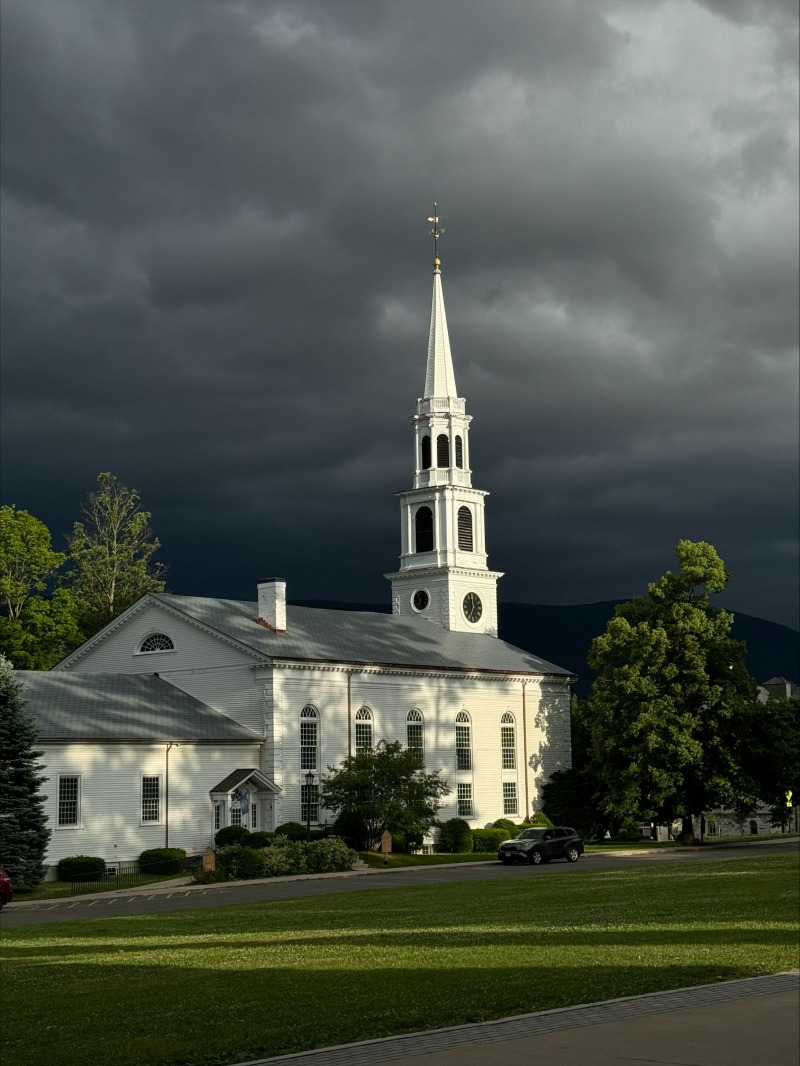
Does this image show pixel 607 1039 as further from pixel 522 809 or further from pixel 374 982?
pixel 522 809

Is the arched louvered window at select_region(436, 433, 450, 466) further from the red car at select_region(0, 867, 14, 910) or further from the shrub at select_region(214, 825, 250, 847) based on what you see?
the red car at select_region(0, 867, 14, 910)

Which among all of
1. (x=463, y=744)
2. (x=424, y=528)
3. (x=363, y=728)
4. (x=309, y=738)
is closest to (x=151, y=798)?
(x=309, y=738)

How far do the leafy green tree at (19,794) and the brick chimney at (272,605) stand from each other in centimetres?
1966

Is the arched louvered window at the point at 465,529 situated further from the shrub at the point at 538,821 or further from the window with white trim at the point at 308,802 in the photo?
the window with white trim at the point at 308,802

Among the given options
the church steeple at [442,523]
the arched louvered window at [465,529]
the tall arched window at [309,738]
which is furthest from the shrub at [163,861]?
the arched louvered window at [465,529]

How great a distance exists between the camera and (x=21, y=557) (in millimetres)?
73625

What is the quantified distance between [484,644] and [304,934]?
53.0 meters

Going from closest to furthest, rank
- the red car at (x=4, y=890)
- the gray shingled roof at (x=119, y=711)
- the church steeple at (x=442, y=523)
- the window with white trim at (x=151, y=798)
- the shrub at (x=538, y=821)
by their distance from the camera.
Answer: the red car at (x=4, y=890) < the gray shingled roof at (x=119, y=711) < the window with white trim at (x=151, y=798) < the shrub at (x=538, y=821) < the church steeple at (x=442, y=523)

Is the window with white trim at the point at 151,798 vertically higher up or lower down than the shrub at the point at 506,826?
higher up

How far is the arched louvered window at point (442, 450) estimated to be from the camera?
265 feet

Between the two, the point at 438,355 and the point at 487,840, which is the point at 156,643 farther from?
the point at 438,355

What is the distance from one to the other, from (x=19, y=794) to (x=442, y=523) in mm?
38200

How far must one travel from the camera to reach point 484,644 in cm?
7606

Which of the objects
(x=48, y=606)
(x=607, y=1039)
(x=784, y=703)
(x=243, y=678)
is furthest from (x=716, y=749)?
(x=607, y=1039)
